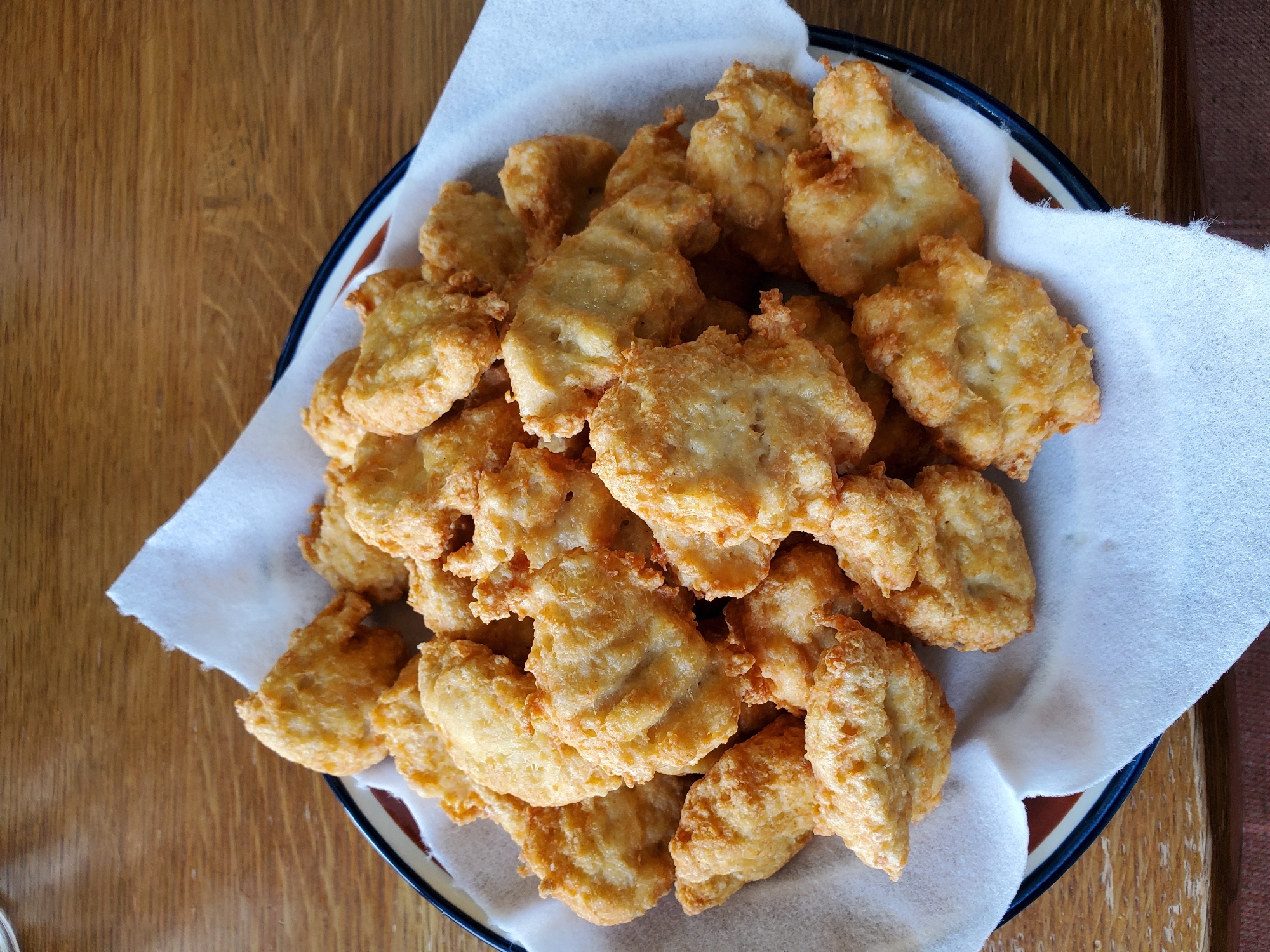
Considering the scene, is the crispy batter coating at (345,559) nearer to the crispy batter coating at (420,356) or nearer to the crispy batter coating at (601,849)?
the crispy batter coating at (420,356)

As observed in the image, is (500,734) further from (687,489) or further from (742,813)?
(687,489)

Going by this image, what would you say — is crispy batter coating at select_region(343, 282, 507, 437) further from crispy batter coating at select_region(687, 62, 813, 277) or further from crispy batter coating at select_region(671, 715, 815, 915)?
crispy batter coating at select_region(671, 715, 815, 915)

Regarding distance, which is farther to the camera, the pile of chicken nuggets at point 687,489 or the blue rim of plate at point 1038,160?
the blue rim of plate at point 1038,160

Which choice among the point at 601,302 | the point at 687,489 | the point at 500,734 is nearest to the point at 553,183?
the point at 601,302

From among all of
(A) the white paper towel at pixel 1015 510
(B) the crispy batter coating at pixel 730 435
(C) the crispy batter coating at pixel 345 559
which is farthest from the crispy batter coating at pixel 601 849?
(B) the crispy batter coating at pixel 730 435

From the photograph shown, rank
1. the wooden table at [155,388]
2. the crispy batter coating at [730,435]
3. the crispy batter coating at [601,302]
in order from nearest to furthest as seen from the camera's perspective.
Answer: the crispy batter coating at [730,435]
the crispy batter coating at [601,302]
the wooden table at [155,388]

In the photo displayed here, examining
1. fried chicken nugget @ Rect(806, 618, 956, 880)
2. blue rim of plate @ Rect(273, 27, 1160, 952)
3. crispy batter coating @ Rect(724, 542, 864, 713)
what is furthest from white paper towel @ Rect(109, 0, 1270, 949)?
crispy batter coating @ Rect(724, 542, 864, 713)

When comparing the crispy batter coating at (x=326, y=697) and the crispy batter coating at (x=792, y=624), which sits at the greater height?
the crispy batter coating at (x=792, y=624)
